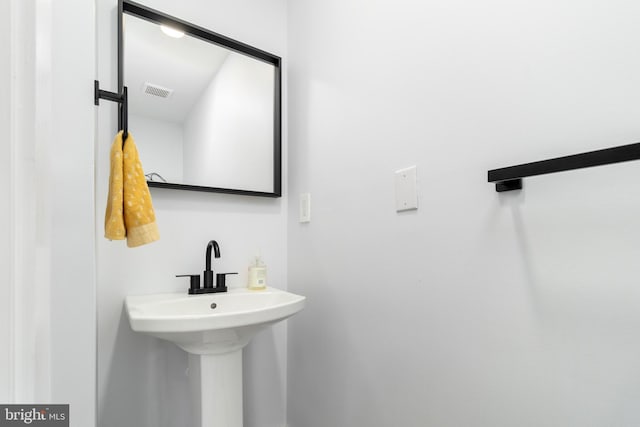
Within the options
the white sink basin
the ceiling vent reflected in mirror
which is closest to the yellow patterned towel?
the white sink basin

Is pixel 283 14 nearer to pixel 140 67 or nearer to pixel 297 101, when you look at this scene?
pixel 297 101

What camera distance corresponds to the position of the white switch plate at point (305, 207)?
150cm

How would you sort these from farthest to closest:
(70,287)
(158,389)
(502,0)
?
1. (158,389)
2. (502,0)
3. (70,287)

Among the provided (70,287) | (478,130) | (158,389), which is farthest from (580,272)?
(158,389)

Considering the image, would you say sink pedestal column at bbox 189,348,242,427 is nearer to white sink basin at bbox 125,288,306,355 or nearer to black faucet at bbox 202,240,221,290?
white sink basin at bbox 125,288,306,355

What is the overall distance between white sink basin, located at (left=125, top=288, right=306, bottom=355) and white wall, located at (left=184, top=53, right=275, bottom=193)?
0.50 meters

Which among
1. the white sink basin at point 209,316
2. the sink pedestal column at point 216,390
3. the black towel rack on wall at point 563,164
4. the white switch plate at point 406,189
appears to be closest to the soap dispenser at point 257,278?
the white sink basin at point 209,316

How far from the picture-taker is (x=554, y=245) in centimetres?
71

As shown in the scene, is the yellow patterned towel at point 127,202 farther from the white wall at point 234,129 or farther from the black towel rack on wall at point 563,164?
the black towel rack on wall at point 563,164

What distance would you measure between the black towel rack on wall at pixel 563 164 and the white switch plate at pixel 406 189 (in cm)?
26

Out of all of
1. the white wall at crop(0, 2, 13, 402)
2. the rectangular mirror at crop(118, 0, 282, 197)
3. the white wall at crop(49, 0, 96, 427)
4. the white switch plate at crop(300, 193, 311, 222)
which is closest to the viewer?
the white wall at crop(0, 2, 13, 402)

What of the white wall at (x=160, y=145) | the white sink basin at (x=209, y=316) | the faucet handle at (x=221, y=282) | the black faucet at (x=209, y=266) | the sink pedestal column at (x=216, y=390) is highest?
the white wall at (x=160, y=145)

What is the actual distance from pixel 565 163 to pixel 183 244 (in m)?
1.30

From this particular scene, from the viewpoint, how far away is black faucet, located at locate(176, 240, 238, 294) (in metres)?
1.28
